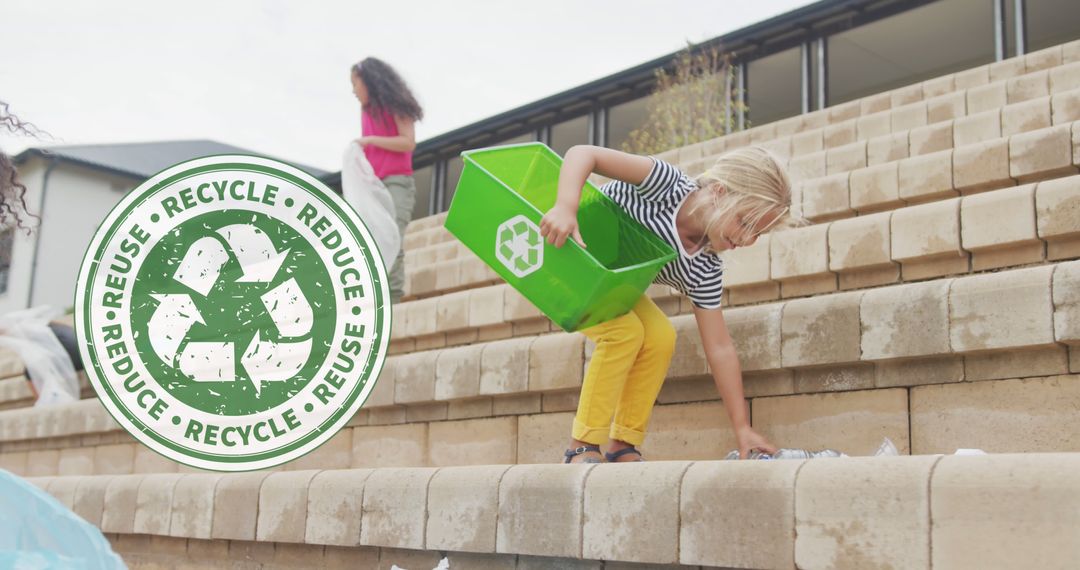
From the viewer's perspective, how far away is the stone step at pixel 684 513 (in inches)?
72.5

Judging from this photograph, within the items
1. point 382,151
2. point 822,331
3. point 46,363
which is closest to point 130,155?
point 46,363

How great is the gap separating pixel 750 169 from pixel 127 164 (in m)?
27.4

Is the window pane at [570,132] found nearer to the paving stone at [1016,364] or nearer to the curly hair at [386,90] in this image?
the curly hair at [386,90]

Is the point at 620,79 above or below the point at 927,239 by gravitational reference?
above

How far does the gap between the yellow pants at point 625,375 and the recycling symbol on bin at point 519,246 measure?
32cm

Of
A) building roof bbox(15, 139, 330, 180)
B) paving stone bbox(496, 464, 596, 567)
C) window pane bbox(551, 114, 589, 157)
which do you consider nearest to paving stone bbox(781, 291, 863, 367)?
paving stone bbox(496, 464, 596, 567)

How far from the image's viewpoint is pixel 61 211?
85.3 feet

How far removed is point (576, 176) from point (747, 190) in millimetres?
532

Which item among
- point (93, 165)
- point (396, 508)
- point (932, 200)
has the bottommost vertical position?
point (396, 508)

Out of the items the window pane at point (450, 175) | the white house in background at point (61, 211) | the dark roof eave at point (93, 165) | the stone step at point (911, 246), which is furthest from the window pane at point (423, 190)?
the stone step at point (911, 246)

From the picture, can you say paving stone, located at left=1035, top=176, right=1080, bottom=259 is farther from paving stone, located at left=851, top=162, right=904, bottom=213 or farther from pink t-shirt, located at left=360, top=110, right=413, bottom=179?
pink t-shirt, located at left=360, top=110, right=413, bottom=179

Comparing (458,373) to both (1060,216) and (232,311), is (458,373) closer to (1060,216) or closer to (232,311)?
(232,311)

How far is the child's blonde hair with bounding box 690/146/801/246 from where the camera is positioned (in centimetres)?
302

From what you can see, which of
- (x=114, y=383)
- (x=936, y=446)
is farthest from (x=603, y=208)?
(x=114, y=383)
